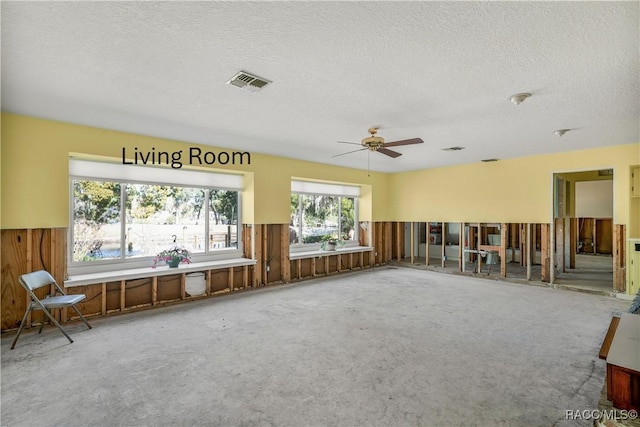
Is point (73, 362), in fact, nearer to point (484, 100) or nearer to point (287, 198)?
point (287, 198)

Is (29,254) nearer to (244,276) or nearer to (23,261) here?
(23,261)

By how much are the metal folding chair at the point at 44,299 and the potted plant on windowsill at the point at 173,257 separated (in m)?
1.25

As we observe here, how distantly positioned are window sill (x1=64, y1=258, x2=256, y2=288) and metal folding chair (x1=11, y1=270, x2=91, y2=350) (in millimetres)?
234

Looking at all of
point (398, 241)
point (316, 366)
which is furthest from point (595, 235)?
point (316, 366)

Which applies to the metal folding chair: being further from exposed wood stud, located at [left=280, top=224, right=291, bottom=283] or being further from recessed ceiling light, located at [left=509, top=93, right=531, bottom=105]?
recessed ceiling light, located at [left=509, top=93, right=531, bottom=105]

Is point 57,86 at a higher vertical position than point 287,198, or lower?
higher

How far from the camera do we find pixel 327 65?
2420mm

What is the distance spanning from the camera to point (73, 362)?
2824mm

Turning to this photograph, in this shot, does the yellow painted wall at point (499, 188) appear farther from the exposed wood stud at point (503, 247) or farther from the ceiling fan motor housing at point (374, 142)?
the ceiling fan motor housing at point (374, 142)

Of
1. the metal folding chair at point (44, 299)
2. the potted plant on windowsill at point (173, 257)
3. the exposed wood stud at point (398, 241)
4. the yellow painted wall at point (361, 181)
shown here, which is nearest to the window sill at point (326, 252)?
the yellow painted wall at point (361, 181)

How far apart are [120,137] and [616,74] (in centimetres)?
554

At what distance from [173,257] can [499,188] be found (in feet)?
21.6

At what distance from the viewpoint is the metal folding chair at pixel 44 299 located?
124 inches

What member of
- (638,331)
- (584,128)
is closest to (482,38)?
(638,331)
